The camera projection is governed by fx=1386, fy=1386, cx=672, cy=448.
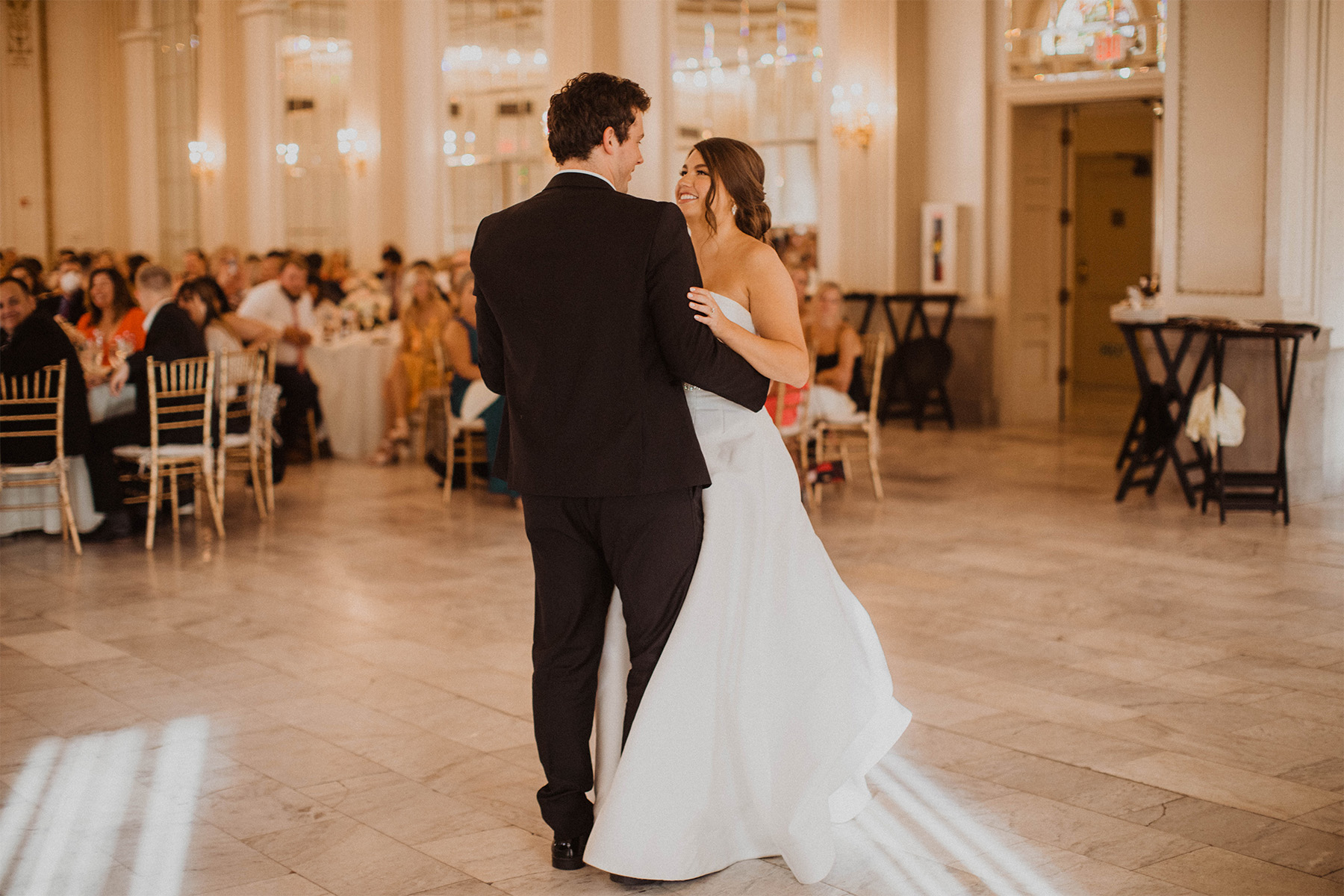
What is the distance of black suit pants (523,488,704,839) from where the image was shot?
9.02ft

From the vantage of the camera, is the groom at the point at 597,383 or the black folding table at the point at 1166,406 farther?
the black folding table at the point at 1166,406

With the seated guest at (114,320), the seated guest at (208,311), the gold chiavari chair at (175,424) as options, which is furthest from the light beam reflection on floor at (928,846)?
the seated guest at (114,320)

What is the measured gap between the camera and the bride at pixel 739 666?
9.14 ft

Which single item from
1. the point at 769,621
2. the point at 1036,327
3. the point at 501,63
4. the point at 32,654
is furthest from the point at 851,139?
the point at 769,621

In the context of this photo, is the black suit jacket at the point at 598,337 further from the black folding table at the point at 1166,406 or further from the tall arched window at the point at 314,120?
the tall arched window at the point at 314,120

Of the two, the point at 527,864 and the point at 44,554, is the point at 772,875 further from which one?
the point at 44,554

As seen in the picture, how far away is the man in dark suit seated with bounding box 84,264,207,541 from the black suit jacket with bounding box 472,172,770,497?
4799 mm

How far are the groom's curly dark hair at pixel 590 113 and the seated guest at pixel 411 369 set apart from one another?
21.5ft

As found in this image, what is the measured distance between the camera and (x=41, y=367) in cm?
669

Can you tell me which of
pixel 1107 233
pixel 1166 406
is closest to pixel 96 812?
pixel 1166 406

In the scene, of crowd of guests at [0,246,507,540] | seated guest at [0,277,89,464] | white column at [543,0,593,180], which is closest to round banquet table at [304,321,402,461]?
crowd of guests at [0,246,507,540]

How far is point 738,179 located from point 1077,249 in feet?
45.8

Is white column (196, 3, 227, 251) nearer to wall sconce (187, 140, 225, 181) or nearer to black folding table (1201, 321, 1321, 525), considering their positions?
wall sconce (187, 140, 225, 181)

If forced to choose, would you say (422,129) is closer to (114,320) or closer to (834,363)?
(114,320)
